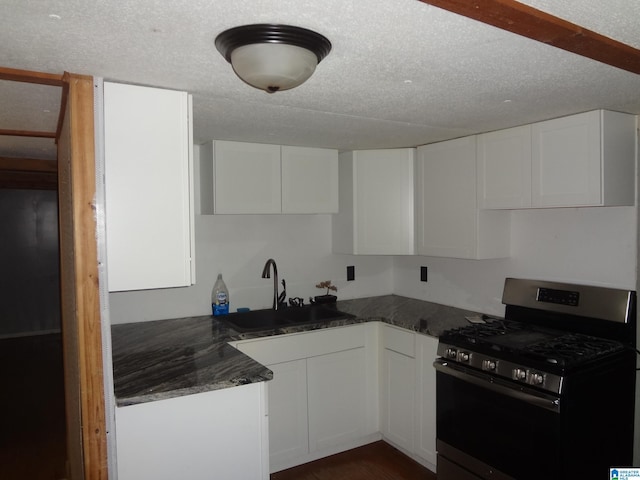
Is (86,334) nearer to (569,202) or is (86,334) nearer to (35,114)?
(35,114)

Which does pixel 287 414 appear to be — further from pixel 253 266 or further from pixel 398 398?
pixel 253 266

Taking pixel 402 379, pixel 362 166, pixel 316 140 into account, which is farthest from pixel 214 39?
pixel 402 379

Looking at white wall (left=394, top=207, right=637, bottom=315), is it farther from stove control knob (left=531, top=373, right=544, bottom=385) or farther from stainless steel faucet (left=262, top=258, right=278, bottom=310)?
stainless steel faucet (left=262, top=258, right=278, bottom=310)

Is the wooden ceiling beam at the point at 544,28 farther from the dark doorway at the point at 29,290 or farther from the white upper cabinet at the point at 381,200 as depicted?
the dark doorway at the point at 29,290

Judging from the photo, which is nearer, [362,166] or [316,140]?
[316,140]

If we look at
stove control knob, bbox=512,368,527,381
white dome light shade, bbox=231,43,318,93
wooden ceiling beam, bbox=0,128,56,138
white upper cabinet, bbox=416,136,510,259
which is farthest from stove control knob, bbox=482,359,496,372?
wooden ceiling beam, bbox=0,128,56,138

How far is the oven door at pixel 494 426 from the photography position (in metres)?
2.08

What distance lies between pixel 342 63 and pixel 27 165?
9.98 feet

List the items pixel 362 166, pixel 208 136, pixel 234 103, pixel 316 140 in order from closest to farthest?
1. pixel 234 103
2. pixel 208 136
3. pixel 316 140
4. pixel 362 166

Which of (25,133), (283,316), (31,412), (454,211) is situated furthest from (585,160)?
(31,412)

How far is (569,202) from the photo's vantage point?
2.36 meters

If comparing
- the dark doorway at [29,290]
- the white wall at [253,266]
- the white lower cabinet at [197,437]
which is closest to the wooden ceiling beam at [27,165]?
the white wall at [253,266]

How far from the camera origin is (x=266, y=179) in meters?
3.05

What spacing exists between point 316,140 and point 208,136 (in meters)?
0.68
